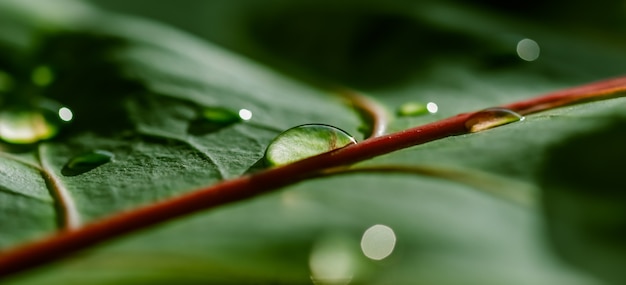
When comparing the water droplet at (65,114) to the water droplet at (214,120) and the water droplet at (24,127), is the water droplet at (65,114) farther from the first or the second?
the water droplet at (214,120)

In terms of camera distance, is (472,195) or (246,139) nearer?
(472,195)

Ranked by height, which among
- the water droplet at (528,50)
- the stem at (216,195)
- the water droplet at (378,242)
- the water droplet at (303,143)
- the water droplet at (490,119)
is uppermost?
the water droplet at (528,50)

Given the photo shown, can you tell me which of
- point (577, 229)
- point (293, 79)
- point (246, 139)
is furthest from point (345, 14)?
point (577, 229)

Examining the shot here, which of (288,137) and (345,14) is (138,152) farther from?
Result: (345,14)

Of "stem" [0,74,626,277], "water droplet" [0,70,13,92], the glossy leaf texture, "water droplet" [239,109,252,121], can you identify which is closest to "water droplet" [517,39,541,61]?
the glossy leaf texture

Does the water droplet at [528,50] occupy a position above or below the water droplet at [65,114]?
above

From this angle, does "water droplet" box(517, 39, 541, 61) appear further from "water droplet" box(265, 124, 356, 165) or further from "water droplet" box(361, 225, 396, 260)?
"water droplet" box(361, 225, 396, 260)

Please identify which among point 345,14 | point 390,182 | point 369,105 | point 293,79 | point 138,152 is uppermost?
point 345,14

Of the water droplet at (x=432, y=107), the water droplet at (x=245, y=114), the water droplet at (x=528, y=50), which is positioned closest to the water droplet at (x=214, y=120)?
the water droplet at (x=245, y=114)
